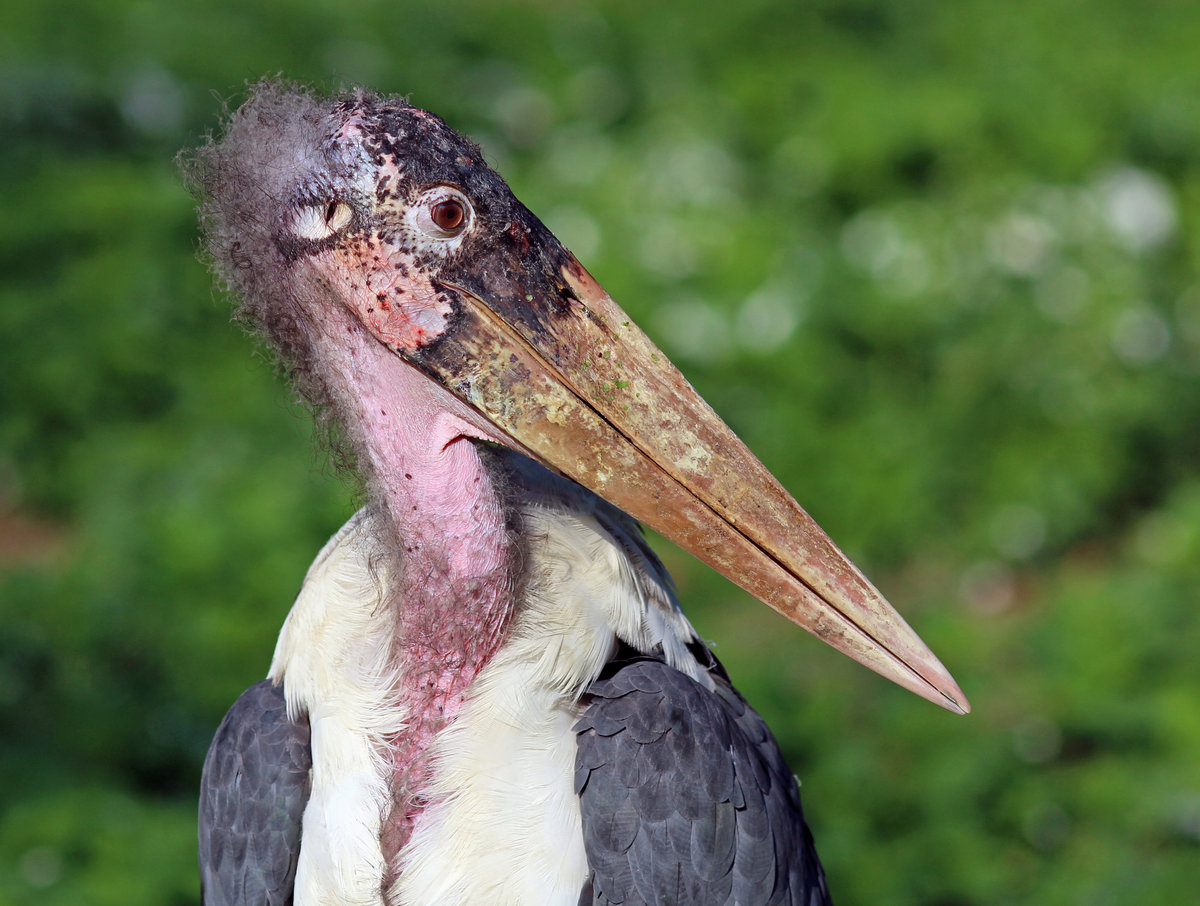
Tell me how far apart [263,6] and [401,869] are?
30.4ft

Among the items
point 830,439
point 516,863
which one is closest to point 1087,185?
point 830,439

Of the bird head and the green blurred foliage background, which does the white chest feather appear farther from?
the green blurred foliage background

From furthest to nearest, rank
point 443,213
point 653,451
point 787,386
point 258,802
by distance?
point 787,386
point 258,802
point 653,451
point 443,213

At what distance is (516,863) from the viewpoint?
2453 millimetres

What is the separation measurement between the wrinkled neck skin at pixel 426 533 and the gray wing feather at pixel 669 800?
0.83 ft

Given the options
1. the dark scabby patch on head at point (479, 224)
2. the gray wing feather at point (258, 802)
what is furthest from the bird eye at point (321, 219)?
the gray wing feather at point (258, 802)

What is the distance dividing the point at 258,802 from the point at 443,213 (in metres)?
1.13

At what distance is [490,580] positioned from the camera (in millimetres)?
2482

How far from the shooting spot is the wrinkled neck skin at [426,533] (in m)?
2.48

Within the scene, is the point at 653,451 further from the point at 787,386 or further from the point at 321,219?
the point at 787,386

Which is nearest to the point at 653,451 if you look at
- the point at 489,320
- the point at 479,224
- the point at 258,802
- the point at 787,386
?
the point at 489,320

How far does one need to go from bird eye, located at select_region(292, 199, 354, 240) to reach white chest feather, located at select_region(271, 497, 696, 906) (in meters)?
0.56

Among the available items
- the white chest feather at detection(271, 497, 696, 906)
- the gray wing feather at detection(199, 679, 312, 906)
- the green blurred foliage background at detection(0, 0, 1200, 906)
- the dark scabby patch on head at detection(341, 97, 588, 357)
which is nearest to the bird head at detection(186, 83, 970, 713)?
the dark scabby patch on head at detection(341, 97, 588, 357)

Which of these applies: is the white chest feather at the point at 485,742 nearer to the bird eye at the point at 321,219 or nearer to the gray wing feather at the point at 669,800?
the gray wing feather at the point at 669,800
